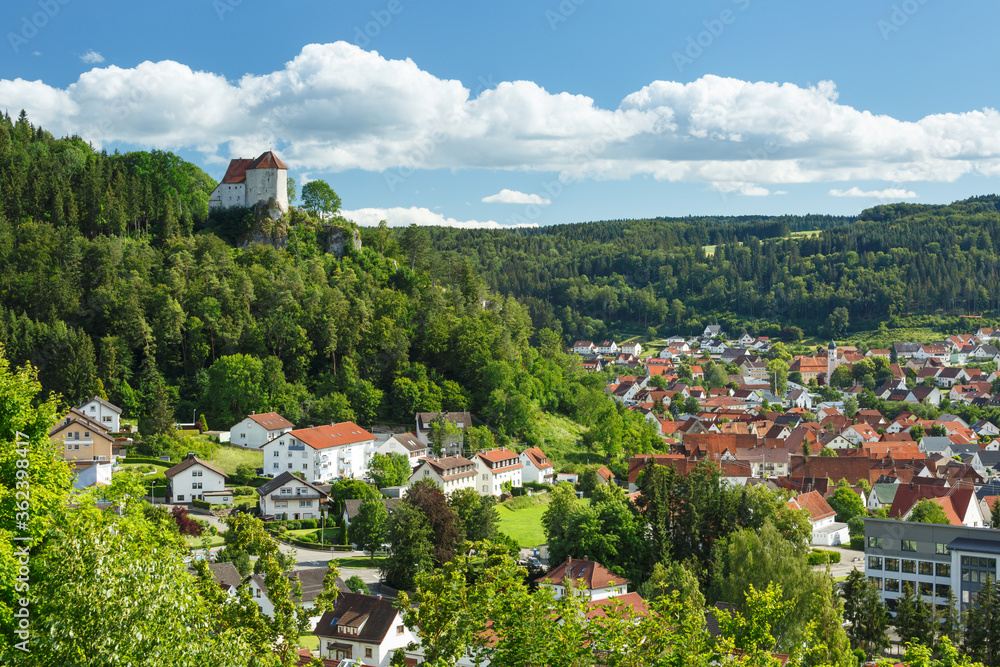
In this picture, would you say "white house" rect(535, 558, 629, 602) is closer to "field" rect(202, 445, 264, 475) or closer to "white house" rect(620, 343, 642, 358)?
"field" rect(202, 445, 264, 475)

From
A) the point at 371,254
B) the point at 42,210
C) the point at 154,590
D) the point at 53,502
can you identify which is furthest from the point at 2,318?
the point at 154,590

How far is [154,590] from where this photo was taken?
877 cm

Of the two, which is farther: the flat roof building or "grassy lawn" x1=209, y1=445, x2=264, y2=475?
"grassy lawn" x1=209, y1=445, x2=264, y2=475

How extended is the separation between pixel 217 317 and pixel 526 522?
24929 mm

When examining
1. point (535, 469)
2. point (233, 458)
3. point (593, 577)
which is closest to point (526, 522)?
point (535, 469)

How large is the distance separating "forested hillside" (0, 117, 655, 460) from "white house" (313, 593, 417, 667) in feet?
89.5

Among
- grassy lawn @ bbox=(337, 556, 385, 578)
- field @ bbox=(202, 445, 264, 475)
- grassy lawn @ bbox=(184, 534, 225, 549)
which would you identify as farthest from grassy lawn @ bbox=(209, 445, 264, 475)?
grassy lawn @ bbox=(337, 556, 385, 578)

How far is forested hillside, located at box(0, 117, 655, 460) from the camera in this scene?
Result: 5716cm

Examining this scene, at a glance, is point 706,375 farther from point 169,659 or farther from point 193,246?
point 169,659

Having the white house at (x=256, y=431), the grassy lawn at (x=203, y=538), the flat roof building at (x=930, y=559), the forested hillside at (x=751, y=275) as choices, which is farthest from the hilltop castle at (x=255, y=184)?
the forested hillside at (x=751, y=275)

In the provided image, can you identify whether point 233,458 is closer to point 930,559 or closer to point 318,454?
point 318,454

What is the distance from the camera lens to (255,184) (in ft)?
222

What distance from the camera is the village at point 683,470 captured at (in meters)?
35.4

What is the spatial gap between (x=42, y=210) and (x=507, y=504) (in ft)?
127
